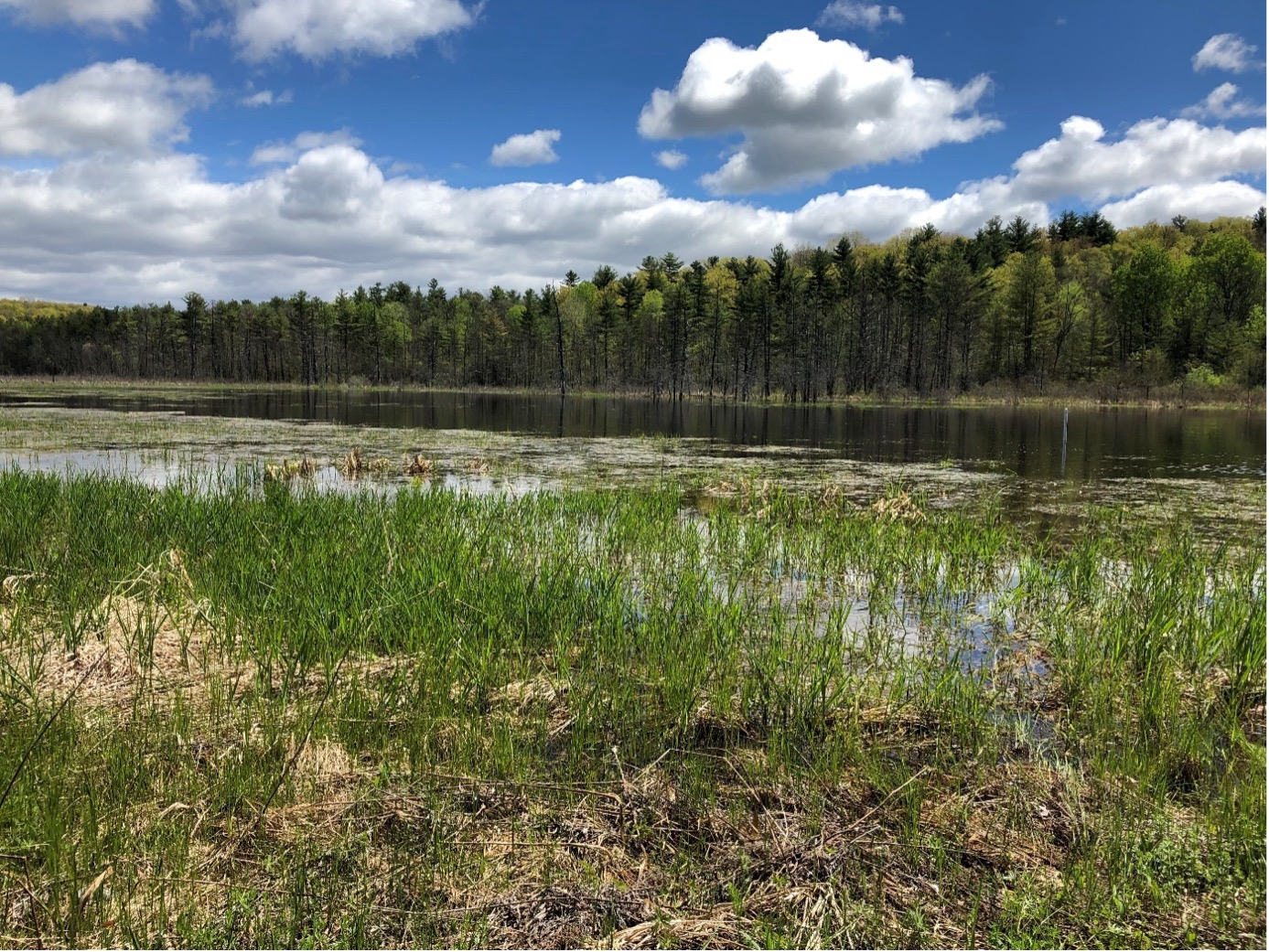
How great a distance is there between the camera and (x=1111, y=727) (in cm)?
453

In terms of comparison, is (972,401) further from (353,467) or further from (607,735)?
(607,735)

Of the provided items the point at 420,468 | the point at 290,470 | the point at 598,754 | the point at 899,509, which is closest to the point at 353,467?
the point at 290,470

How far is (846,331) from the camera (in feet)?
278

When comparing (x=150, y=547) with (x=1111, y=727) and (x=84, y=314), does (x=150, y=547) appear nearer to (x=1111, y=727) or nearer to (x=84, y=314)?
(x=1111, y=727)

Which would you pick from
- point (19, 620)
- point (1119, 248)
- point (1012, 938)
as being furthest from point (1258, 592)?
point (1119, 248)

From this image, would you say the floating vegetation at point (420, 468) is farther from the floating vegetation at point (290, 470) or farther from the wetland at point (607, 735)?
the wetland at point (607, 735)

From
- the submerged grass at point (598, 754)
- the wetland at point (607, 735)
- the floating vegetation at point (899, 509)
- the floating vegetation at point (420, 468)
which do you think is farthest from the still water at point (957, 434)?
the submerged grass at point (598, 754)

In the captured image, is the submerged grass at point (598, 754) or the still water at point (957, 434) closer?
the submerged grass at point (598, 754)

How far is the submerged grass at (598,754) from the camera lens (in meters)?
2.88

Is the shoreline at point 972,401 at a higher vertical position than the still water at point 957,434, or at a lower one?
higher

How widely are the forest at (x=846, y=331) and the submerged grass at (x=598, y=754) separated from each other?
63.7 metres

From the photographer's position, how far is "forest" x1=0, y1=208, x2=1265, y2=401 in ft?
243

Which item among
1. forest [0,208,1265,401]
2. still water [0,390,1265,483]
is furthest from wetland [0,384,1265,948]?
forest [0,208,1265,401]

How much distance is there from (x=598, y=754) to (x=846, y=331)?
86.1m
